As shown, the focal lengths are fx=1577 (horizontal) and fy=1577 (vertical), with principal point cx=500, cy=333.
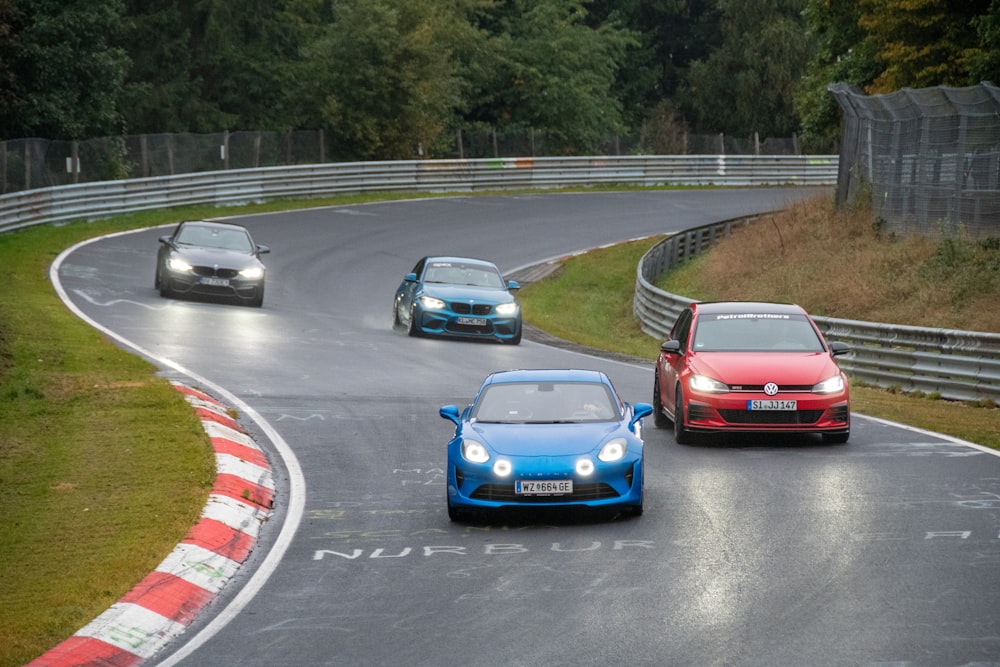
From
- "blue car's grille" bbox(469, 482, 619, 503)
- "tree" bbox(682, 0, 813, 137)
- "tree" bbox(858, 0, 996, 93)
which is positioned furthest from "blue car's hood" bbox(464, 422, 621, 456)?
A: "tree" bbox(682, 0, 813, 137)

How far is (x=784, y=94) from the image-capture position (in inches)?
3177

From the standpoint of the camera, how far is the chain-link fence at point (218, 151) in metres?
44.4

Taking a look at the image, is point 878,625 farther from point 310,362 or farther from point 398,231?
point 398,231

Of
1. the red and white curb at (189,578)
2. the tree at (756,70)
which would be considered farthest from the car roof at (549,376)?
the tree at (756,70)

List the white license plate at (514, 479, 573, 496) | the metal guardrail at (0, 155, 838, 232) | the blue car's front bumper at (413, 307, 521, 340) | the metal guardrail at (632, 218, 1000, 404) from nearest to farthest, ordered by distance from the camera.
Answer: the white license plate at (514, 479, 573, 496)
the metal guardrail at (632, 218, 1000, 404)
the blue car's front bumper at (413, 307, 521, 340)
the metal guardrail at (0, 155, 838, 232)

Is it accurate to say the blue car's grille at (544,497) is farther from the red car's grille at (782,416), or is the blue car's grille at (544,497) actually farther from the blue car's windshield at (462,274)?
the blue car's windshield at (462,274)

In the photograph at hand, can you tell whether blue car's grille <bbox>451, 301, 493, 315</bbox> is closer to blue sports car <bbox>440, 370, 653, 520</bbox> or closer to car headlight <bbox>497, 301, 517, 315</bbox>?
car headlight <bbox>497, 301, 517, 315</bbox>

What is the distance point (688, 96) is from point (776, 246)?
168 ft

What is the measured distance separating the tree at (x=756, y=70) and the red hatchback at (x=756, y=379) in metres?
63.2

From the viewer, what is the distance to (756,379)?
1611 cm

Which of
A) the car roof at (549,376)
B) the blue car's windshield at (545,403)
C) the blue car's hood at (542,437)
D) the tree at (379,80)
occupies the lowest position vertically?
the blue car's hood at (542,437)

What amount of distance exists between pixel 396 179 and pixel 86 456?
141 feet

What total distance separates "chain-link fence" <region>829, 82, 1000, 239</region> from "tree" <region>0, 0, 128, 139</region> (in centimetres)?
2588

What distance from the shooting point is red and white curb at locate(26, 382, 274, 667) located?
8742 millimetres
